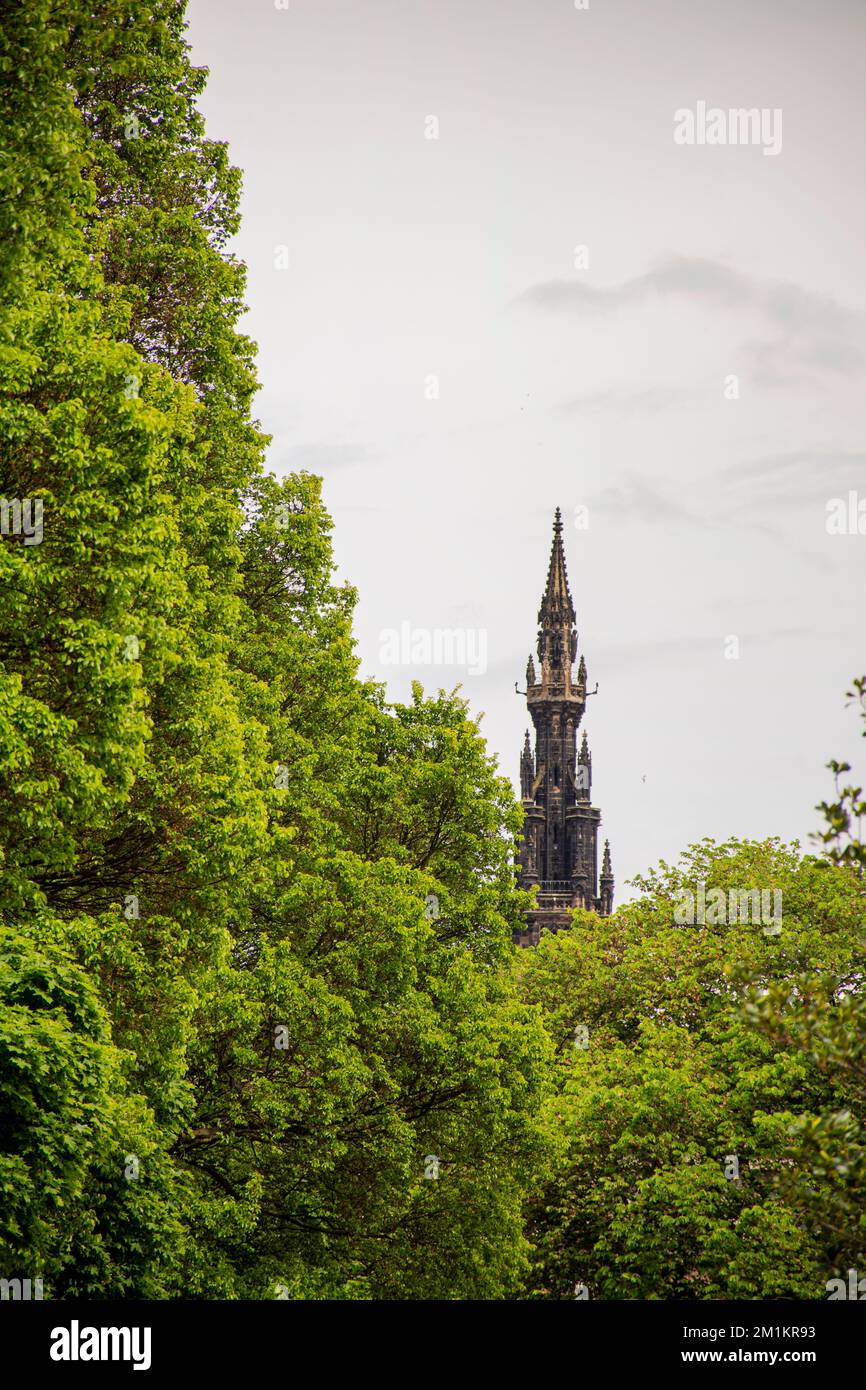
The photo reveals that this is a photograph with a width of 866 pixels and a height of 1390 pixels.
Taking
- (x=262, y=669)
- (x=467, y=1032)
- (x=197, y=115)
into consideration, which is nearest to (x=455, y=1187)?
(x=467, y=1032)

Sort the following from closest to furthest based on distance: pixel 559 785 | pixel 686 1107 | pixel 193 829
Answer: pixel 193 829, pixel 686 1107, pixel 559 785

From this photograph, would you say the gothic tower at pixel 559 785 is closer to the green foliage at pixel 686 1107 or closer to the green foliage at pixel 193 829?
the green foliage at pixel 686 1107

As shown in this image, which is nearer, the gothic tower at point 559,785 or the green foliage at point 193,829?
the green foliage at point 193,829

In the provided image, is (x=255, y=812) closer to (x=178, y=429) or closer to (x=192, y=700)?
(x=192, y=700)

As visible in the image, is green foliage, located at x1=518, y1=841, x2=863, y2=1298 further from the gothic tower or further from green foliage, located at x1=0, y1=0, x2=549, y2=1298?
the gothic tower

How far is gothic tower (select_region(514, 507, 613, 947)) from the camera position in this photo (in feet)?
419

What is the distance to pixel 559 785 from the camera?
130m

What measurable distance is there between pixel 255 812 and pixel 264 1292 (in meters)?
10.1

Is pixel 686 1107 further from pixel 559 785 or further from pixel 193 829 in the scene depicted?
pixel 559 785

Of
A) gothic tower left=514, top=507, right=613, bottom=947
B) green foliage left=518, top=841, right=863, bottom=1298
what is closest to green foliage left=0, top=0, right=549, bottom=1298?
green foliage left=518, top=841, right=863, bottom=1298

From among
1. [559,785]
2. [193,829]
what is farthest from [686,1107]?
[559,785]

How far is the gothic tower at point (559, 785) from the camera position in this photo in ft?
419

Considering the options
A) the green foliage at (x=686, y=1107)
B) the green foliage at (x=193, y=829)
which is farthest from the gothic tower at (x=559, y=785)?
the green foliage at (x=193, y=829)

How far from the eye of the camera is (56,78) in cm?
2011
